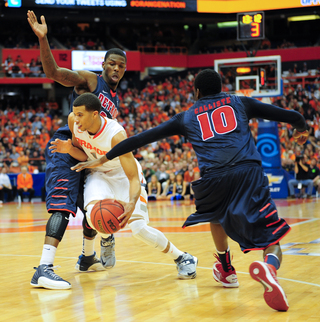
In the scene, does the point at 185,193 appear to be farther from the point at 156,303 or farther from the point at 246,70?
the point at 156,303

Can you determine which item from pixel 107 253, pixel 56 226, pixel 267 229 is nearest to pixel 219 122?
pixel 267 229

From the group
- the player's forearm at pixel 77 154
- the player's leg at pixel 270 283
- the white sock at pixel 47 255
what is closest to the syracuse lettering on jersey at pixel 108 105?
the player's forearm at pixel 77 154

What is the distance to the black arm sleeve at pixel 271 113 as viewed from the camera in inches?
153

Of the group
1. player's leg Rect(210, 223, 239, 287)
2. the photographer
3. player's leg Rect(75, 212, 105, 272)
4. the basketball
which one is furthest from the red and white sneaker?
the photographer

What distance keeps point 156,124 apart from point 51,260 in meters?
19.9

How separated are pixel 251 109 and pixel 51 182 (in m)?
2.14

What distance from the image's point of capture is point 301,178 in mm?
15812

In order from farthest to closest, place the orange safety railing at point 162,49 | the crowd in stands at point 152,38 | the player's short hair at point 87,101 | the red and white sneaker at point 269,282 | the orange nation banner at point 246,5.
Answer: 1. the orange safety railing at point 162,49
2. the crowd in stands at point 152,38
3. the orange nation banner at point 246,5
4. the player's short hair at point 87,101
5. the red and white sneaker at point 269,282

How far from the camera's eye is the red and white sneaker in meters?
3.36

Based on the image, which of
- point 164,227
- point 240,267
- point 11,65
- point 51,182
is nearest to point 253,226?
point 240,267

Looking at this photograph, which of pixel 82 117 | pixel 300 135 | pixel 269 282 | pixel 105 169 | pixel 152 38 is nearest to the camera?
pixel 269 282

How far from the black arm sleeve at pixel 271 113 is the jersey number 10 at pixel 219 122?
0.52ft

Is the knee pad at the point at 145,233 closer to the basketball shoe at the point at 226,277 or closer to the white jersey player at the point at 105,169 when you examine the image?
the white jersey player at the point at 105,169

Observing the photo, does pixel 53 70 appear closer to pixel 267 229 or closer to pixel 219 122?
pixel 219 122
